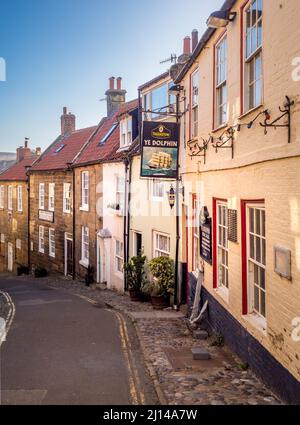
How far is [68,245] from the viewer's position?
27.0 m

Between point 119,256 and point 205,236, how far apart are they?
9.62m

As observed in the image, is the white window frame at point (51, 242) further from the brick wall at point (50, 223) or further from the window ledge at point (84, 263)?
the window ledge at point (84, 263)

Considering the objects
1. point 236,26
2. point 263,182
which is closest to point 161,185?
point 236,26

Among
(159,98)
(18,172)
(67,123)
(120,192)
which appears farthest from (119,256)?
(18,172)

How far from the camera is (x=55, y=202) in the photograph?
2827cm

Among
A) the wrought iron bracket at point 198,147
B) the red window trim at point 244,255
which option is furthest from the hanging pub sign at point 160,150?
the red window trim at point 244,255

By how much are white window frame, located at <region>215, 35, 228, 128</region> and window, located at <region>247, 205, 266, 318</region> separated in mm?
2564

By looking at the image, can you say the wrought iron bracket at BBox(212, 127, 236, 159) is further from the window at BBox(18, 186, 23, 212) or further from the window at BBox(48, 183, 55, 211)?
the window at BBox(18, 186, 23, 212)

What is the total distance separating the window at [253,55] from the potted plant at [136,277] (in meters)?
9.97

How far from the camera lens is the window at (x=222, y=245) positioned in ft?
31.8

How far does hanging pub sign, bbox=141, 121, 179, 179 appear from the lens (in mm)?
13125

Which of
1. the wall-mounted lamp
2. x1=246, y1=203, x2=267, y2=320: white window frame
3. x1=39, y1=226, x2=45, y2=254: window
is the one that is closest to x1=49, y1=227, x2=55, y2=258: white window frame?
x1=39, y1=226, x2=45, y2=254: window
